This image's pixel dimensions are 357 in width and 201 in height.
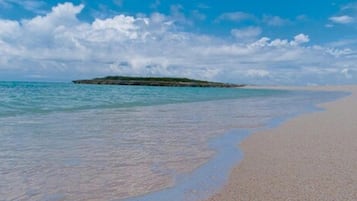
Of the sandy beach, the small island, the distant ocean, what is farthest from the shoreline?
the small island

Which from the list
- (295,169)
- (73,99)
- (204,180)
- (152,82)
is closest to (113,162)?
(204,180)

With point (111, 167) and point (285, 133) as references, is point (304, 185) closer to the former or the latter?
point (111, 167)

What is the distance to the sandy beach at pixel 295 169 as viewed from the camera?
4.82 metres

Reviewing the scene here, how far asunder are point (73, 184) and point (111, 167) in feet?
3.83

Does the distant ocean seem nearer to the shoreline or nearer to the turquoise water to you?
the shoreline

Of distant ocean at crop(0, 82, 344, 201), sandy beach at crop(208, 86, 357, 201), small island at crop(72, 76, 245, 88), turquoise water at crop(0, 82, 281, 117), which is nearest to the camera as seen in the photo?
sandy beach at crop(208, 86, 357, 201)

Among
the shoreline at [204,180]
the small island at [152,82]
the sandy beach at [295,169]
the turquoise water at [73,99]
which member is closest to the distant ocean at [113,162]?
the shoreline at [204,180]

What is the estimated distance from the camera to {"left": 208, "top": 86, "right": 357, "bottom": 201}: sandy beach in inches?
190

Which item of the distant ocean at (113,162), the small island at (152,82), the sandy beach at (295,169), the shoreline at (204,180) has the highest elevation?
the small island at (152,82)

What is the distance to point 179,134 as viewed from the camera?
1084 cm

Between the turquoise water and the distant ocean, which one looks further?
the turquoise water

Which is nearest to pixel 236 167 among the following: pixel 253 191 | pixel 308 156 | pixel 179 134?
pixel 253 191

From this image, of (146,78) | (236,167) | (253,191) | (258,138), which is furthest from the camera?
(146,78)

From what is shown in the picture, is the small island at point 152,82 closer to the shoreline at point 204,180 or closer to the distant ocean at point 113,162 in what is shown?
the distant ocean at point 113,162
